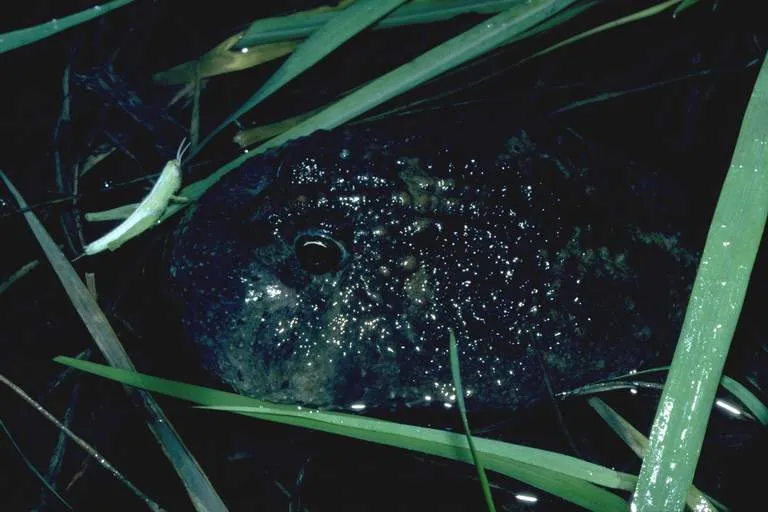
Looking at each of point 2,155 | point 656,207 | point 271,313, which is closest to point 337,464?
point 271,313

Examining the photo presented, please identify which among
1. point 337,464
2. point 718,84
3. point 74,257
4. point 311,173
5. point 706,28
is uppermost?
point 706,28

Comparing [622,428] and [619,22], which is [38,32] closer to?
[619,22]

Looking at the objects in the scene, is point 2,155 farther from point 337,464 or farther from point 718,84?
point 718,84

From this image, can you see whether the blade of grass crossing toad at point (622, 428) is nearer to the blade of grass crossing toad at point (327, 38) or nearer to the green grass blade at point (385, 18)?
the green grass blade at point (385, 18)

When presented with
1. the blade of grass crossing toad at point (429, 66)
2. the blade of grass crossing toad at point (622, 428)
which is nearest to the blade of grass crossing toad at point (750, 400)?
the blade of grass crossing toad at point (622, 428)

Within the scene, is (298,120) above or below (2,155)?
above

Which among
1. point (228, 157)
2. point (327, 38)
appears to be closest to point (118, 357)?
point (228, 157)
